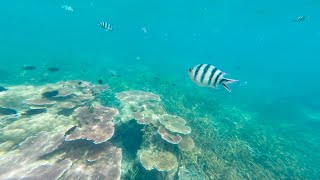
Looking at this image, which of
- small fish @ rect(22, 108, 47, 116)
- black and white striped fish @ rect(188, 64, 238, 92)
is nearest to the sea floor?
small fish @ rect(22, 108, 47, 116)

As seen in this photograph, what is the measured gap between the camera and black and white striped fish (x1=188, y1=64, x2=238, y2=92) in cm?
439

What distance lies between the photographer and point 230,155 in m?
9.59

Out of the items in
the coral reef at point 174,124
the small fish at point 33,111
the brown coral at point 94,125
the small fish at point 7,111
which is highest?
the coral reef at point 174,124

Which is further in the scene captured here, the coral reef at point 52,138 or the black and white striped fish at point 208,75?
the coral reef at point 52,138

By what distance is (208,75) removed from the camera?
4488mm

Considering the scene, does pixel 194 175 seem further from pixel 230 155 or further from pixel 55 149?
pixel 55 149

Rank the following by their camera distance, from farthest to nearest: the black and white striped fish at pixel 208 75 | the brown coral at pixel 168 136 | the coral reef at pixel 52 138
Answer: the brown coral at pixel 168 136 → the coral reef at pixel 52 138 → the black and white striped fish at pixel 208 75

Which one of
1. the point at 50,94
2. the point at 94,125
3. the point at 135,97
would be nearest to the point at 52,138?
the point at 94,125

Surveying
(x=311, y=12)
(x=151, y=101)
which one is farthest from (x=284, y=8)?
(x=151, y=101)

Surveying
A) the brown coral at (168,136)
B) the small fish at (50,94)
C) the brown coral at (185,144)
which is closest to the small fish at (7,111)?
the small fish at (50,94)

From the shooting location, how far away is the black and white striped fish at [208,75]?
173 inches

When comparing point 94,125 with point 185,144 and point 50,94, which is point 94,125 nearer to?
point 185,144

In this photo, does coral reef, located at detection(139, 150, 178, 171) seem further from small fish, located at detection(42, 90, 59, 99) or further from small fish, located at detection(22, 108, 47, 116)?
small fish, located at detection(42, 90, 59, 99)

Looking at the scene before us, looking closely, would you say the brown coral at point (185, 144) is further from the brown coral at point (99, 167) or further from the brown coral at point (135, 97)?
the brown coral at point (135, 97)
